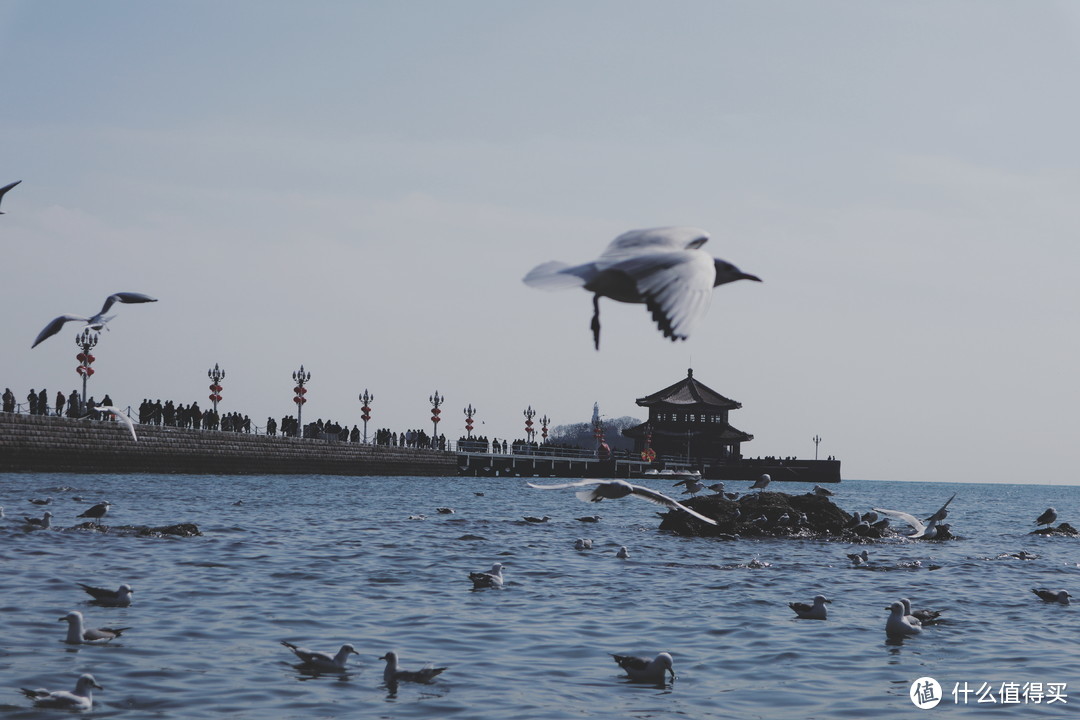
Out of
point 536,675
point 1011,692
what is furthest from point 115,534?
point 1011,692

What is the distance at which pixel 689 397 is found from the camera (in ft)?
360

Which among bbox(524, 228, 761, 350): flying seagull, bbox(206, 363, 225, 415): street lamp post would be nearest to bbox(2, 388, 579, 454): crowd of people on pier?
bbox(206, 363, 225, 415): street lamp post

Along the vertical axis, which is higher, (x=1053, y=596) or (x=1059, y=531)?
(x=1053, y=596)

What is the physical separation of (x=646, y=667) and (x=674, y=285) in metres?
9.13

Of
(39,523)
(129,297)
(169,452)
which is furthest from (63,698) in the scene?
(169,452)

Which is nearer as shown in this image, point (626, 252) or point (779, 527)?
point (626, 252)

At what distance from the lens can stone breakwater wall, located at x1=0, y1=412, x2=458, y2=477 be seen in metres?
49.4

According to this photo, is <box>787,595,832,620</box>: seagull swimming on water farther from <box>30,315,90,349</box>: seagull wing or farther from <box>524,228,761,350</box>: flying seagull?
<box>524,228,761,350</box>: flying seagull

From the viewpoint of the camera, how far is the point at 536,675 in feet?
39.6

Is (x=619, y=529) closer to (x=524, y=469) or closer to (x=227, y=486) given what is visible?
(x=227, y=486)

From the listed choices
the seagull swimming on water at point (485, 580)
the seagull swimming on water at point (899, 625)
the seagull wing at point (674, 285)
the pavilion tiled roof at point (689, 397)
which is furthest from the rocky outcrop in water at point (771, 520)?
the pavilion tiled roof at point (689, 397)

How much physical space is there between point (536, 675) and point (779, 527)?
1895cm

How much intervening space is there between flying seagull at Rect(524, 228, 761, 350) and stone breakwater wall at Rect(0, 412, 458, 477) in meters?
48.9

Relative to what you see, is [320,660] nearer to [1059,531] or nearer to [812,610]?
[812,610]
